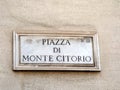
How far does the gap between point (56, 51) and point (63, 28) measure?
0.69 ft

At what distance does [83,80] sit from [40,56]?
14.8 inches

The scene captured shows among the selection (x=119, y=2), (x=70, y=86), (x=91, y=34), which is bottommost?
(x=70, y=86)

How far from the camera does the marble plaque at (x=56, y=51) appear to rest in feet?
9.13

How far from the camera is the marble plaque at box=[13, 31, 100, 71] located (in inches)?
110

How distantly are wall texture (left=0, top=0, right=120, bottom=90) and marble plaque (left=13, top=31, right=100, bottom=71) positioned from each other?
49 millimetres

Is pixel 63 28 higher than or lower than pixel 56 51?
higher

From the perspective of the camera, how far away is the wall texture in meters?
2.74

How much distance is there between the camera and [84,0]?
10.0 feet

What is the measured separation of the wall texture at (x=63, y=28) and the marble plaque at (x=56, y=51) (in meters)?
0.05

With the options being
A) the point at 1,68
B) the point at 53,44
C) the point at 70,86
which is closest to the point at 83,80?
the point at 70,86

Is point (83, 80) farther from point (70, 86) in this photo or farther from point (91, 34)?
point (91, 34)

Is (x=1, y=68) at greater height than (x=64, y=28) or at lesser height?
lesser

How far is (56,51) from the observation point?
284 centimetres

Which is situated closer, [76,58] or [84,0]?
[76,58]
